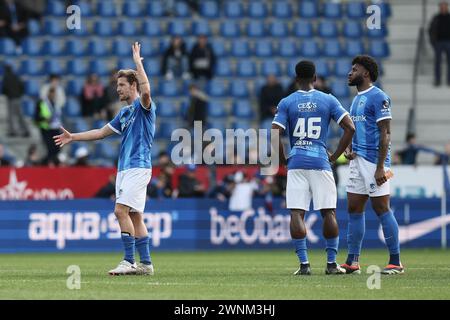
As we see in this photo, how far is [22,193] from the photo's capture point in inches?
933

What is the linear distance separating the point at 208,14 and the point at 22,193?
29.2ft

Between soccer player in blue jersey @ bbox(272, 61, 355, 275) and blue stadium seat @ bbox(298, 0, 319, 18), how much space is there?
706 inches

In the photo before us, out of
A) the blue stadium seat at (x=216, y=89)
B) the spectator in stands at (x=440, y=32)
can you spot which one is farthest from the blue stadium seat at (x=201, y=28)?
the spectator in stands at (x=440, y=32)

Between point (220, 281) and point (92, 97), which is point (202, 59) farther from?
point (220, 281)

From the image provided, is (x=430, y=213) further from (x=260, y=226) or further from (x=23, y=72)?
(x=23, y=72)

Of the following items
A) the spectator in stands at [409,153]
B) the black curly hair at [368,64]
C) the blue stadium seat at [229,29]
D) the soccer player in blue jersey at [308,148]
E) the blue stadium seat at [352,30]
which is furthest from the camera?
the blue stadium seat at [352,30]

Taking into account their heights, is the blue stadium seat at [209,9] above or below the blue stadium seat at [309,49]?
above

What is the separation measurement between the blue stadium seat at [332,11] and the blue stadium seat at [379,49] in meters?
1.28

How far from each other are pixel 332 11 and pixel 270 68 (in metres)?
2.96

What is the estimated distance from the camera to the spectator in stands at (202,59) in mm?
28031

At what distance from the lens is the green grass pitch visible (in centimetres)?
1084

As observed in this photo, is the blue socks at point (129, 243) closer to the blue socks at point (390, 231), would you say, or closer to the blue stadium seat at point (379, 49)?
the blue socks at point (390, 231)

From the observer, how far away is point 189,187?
23.8m
